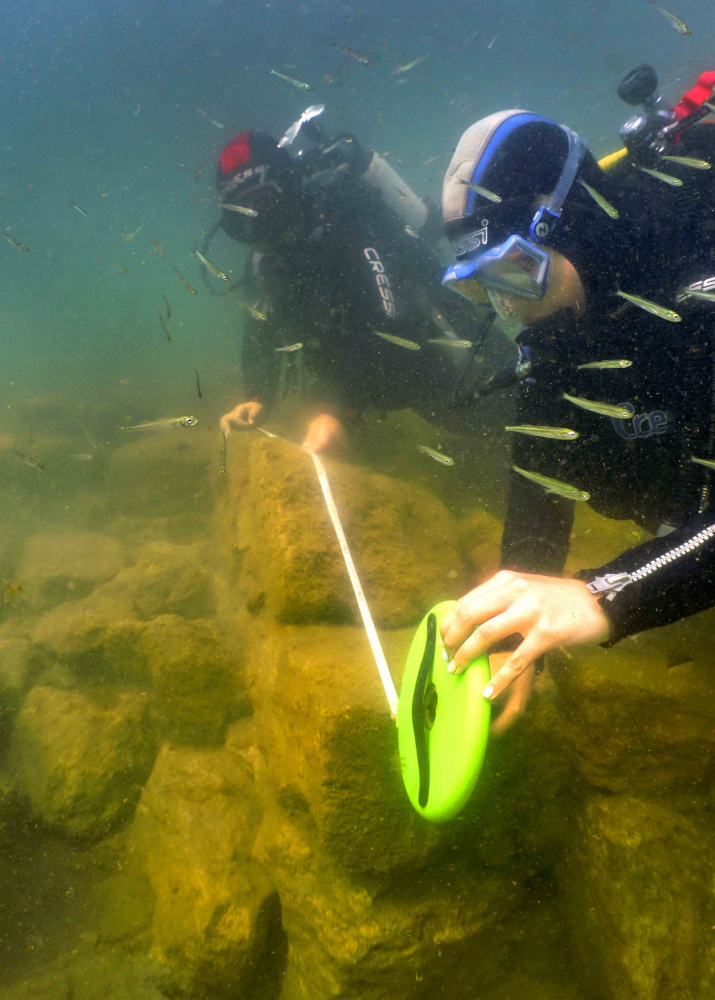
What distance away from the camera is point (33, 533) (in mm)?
8266

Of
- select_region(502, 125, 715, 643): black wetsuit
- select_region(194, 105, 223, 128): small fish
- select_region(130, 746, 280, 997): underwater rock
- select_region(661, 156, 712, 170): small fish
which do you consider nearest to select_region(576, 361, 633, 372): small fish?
select_region(502, 125, 715, 643): black wetsuit

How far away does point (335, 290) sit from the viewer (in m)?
5.33

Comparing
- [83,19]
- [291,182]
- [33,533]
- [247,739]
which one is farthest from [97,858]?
[83,19]

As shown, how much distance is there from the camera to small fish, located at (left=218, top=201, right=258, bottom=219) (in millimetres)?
5035

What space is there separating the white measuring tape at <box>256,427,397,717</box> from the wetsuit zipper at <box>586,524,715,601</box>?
47.3 inches

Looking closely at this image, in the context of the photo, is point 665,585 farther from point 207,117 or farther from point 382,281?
point 207,117

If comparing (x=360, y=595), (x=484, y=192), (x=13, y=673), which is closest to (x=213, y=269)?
(x=484, y=192)

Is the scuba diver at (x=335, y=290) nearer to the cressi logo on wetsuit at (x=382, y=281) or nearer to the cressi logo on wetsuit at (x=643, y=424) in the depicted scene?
the cressi logo on wetsuit at (x=382, y=281)

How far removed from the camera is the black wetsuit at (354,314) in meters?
5.32

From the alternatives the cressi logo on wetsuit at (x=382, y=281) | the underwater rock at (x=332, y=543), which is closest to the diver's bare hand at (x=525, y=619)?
the underwater rock at (x=332, y=543)

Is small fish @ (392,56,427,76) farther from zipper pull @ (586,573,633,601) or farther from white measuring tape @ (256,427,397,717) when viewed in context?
zipper pull @ (586,573,633,601)

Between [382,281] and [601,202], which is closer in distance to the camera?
[601,202]

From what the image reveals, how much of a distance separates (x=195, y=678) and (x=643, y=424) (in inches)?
140

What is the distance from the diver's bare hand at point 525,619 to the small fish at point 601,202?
1741mm
